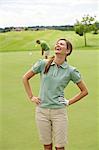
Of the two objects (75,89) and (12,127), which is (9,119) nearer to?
(12,127)

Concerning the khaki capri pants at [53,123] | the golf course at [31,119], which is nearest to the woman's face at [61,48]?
the khaki capri pants at [53,123]

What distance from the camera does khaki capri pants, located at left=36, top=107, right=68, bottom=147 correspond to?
12.4ft

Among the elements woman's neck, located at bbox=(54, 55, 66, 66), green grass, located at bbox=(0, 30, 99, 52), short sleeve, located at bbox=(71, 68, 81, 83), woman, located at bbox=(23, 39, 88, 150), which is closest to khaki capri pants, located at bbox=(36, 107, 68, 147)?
woman, located at bbox=(23, 39, 88, 150)

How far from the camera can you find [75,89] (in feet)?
32.6

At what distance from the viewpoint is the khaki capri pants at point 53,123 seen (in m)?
3.78

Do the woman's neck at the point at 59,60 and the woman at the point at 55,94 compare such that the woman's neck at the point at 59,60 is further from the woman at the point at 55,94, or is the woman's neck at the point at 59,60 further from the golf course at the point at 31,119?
the golf course at the point at 31,119

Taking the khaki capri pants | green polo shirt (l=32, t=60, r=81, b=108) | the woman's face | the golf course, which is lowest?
the golf course

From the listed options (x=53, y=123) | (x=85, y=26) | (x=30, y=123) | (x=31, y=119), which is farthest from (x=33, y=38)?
(x=53, y=123)

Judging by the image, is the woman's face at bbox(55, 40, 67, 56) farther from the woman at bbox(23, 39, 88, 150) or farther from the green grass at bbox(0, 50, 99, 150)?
the green grass at bbox(0, 50, 99, 150)

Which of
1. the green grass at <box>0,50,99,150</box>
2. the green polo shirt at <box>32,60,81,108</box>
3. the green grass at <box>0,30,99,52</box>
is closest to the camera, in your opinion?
the green polo shirt at <box>32,60,81,108</box>

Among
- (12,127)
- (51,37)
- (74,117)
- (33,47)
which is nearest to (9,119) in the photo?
(12,127)

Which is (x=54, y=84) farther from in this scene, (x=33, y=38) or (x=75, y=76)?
(x=33, y=38)

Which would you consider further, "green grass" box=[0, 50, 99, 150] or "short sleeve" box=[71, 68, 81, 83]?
"green grass" box=[0, 50, 99, 150]

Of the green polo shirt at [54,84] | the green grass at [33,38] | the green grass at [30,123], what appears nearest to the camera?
the green polo shirt at [54,84]
